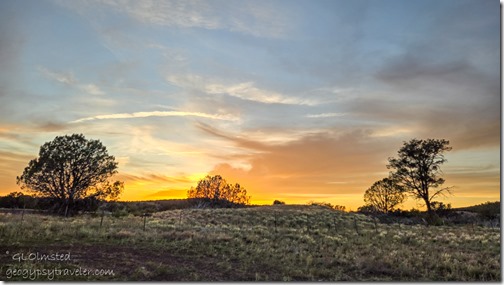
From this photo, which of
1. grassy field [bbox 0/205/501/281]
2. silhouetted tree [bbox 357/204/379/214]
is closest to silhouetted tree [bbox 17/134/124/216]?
grassy field [bbox 0/205/501/281]

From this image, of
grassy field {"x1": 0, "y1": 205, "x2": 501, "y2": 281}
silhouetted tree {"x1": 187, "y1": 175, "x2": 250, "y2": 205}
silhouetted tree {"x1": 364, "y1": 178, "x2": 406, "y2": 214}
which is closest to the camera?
grassy field {"x1": 0, "y1": 205, "x2": 501, "y2": 281}

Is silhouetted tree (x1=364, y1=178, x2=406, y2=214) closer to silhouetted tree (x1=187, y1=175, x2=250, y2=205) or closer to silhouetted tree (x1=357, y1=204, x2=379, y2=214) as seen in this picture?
silhouetted tree (x1=357, y1=204, x2=379, y2=214)

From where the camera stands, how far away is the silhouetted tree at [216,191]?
187 ft

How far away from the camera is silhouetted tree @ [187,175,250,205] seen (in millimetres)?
57125

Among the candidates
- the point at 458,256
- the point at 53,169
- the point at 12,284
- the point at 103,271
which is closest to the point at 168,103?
the point at 103,271

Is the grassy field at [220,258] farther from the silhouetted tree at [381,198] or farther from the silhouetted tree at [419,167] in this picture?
the silhouetted tree at [381,198]

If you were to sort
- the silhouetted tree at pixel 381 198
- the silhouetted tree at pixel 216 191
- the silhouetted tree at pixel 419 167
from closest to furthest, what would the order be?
the silhouetted tree at pixel 419 167, the silhouetted tree at pixel 381 198, the silhouetted tree at pixel 216 191

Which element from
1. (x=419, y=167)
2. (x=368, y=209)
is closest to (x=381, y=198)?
(x=368, y=209)

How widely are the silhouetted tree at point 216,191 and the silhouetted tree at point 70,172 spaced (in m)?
21.0

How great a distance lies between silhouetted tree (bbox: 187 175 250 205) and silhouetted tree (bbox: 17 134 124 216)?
20973 mm

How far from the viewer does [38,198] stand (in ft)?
114

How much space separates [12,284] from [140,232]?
9789 millimetres

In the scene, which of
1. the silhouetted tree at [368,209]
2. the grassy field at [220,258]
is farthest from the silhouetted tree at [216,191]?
the grassy field at [220,258]

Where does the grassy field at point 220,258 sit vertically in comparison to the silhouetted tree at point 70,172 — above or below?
below
